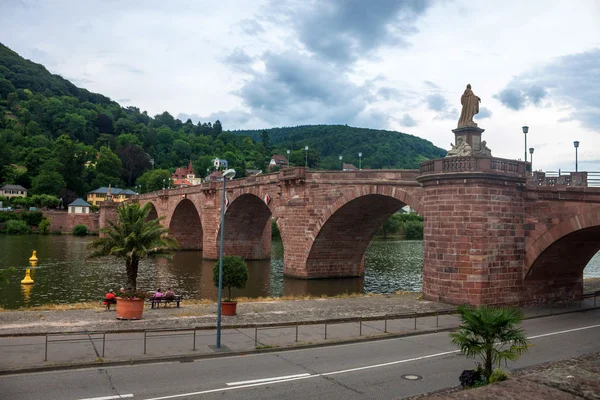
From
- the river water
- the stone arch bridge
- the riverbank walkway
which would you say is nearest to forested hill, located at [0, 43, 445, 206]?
the river water

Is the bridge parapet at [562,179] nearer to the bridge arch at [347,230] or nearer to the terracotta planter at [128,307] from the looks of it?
the bridge arch at [347,230]

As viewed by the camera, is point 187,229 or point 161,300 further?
point 187,229

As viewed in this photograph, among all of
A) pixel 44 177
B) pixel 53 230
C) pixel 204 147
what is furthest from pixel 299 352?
pixel 204 147

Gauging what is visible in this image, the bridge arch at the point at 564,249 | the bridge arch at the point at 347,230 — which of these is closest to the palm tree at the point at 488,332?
the bridge arch at the point at 564,249

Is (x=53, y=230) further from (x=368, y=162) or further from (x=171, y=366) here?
(x=171, y=366)

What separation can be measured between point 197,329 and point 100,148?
471ft

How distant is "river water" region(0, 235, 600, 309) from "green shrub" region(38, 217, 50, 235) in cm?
3982

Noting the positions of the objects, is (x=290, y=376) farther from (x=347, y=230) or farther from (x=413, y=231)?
(x=413, y=231)

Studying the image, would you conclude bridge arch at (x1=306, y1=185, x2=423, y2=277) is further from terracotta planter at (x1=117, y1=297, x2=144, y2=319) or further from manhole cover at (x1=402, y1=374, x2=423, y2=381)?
manhole cover at (x1=402, y1=374, x2=423, y2=381)

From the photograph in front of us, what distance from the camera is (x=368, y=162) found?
152750 millimetres

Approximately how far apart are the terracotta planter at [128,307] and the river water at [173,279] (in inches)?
505

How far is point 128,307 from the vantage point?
1933 cm

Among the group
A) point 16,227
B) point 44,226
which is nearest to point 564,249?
point 16,227

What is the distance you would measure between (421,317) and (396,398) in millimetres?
10207
